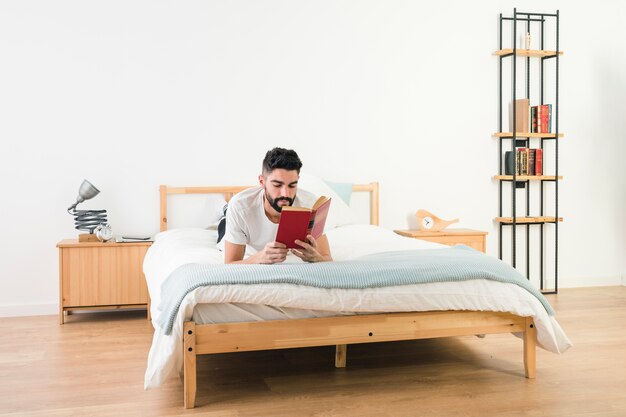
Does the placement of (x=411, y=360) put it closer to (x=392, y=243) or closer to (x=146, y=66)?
(x=392, y=243)

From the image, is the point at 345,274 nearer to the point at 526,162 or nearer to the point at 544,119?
the point at 526,162

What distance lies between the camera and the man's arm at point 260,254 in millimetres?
2742

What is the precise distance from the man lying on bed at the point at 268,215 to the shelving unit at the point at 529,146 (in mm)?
2519

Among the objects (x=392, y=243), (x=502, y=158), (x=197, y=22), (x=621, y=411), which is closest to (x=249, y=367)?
(x=392, y=243)

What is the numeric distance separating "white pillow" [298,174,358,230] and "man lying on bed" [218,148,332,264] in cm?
141

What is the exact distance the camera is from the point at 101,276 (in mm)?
4195

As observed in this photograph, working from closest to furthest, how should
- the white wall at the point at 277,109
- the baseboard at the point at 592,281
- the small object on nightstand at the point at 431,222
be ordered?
the white wall at the point at 277,109, the small object on nightstand at the point at 431,222, the baseboard at the point at 592,281

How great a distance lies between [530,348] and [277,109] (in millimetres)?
2566

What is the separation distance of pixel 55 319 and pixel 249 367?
178 centimetres

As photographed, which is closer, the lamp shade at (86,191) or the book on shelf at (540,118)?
the lamp shade at (86,191)

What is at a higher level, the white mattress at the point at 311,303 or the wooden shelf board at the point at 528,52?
the wooden shelf board at the point at 528,52

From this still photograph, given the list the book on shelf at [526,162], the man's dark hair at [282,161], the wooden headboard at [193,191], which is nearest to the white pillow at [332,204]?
Answer: the wooden headboard at [193,191]

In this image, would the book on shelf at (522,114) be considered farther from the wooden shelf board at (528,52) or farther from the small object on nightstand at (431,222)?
the small object on nightstand at (431,222)

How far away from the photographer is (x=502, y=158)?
5.20 m
